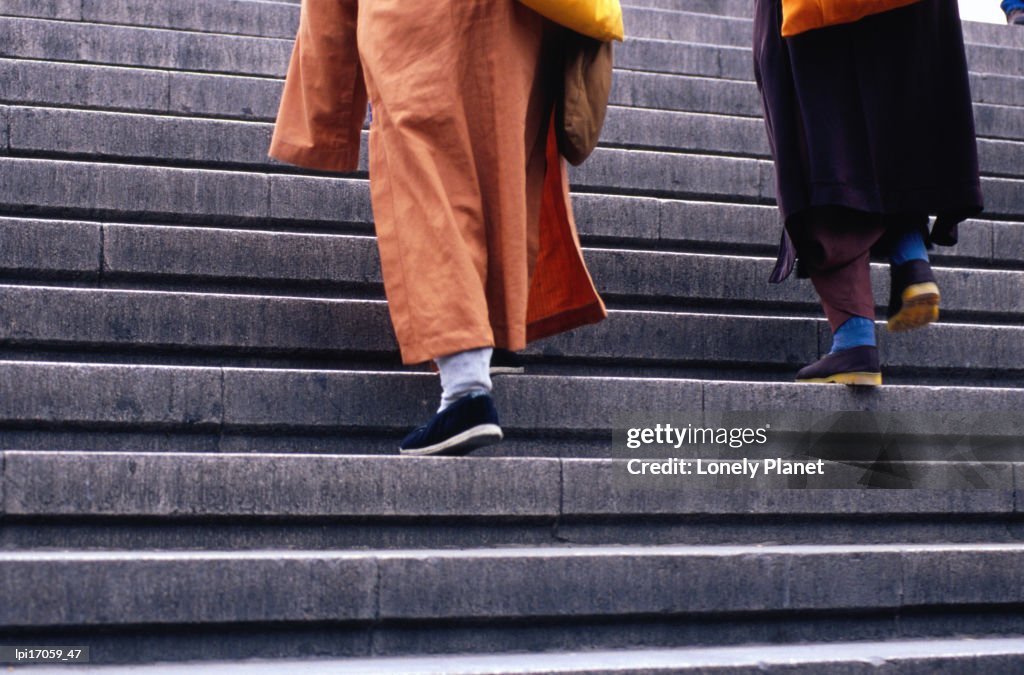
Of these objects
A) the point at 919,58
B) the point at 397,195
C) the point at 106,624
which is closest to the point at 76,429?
the point at 106,624

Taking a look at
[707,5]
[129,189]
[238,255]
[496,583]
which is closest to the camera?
[496,583]

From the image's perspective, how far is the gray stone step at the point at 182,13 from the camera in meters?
5.34

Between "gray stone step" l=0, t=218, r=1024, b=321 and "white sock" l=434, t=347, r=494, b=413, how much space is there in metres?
0.99

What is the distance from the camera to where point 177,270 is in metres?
3.81

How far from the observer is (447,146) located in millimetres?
3094

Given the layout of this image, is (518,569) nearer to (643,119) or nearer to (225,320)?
(225,320)

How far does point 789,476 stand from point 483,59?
Answer: 124 centimetres

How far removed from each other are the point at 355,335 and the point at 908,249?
1516 mm

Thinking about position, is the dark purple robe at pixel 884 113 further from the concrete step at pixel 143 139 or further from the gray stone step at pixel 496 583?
the concrete step at pixel 143 139

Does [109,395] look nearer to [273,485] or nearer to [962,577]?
[273,485]

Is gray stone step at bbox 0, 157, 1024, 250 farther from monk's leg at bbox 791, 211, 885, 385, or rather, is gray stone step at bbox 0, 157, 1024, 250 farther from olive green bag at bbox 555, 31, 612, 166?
olive green bag at bbox 555, 31, 612, 166

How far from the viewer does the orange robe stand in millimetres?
2996

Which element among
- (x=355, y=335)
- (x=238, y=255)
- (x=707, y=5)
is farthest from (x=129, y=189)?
(x=707, y=5)

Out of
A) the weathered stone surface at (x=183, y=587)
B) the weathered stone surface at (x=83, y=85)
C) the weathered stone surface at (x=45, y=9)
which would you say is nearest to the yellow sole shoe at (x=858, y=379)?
the weathered stone surface at (x=183, y=587)
